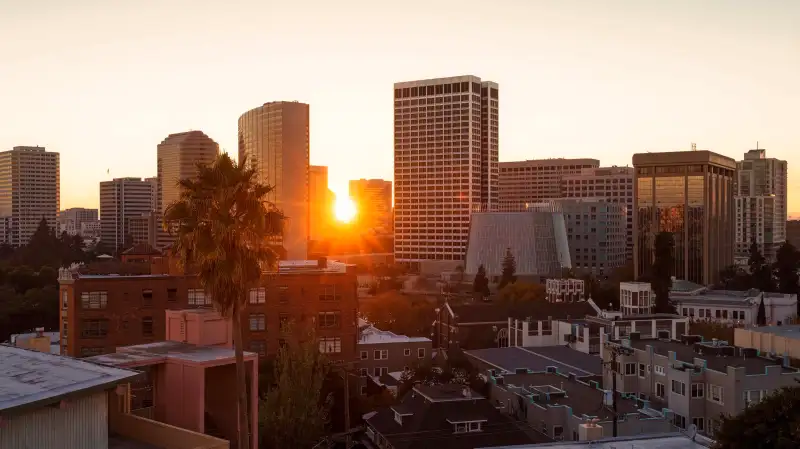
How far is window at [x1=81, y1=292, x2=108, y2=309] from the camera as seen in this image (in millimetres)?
52406

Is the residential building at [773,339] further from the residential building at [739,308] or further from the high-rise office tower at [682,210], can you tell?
the high-rise office tower at [682,210]

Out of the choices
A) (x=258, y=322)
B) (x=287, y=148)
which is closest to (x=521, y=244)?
(x=287, y=148)

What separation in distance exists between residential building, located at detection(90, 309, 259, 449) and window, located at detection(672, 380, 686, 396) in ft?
102

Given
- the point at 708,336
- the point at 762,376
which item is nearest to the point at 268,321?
the point at 762,376

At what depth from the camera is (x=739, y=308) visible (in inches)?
3903

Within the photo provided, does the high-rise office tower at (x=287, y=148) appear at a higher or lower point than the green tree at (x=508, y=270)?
higher

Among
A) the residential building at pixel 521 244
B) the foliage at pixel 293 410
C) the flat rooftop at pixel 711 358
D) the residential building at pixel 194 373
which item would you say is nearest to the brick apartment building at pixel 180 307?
the foliage at pixel 293 410

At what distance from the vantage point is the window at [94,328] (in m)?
52.4

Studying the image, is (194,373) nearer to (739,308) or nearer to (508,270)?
(739,308)

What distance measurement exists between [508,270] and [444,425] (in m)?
110

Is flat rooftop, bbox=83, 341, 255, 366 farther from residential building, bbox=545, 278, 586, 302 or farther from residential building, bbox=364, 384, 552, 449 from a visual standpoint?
residential building, bbox=545, 278, 586, 302

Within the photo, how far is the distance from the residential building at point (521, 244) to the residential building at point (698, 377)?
111m

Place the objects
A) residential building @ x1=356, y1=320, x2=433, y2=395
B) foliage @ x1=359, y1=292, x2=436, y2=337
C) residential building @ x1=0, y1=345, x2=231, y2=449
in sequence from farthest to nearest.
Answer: foliage @ x1=359, y1=292, x2=436, y2=337, residential building @ x1=356, y1=320, x2=433, y2=395, residential building @ x1=0, y1=345, x2=231, y2=449

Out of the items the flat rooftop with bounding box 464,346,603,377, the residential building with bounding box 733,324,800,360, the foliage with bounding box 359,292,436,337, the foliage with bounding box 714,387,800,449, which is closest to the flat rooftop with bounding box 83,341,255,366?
the foliage with bounding box 714,387,800,449
